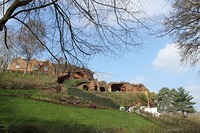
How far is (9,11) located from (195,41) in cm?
1143

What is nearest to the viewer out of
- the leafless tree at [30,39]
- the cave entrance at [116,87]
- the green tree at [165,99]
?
the leafless tree at [30,39]

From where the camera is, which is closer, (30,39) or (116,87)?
(30,39)

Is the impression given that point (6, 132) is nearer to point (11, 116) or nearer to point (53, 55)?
point (53, 55)

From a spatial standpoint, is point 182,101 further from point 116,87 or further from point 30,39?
point 30,39

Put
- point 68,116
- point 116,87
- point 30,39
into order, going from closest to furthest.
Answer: point 30,39 < point 68,116 < point 116,87

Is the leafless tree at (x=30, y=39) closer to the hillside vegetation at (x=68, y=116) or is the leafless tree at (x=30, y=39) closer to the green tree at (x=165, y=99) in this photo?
the hillside vegetation at (x=68, y=116)

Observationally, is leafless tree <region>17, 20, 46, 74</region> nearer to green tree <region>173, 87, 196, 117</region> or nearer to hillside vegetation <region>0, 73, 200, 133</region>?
hillside vegetation <region>0, 73, 200, 133</region>

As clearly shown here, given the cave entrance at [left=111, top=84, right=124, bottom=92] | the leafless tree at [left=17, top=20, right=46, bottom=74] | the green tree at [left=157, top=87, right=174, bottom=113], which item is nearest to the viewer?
the leafless tree at [left=17, top=20, right=46, bottom=74]

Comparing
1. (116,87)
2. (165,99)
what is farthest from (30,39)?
(165,99)

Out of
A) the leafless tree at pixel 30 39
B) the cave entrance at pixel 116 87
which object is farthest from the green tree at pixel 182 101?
the leafless tree at pixel 30 39

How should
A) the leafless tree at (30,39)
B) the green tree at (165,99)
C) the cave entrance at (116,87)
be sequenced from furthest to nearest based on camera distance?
the green tree at (165,99) < the cave entrance at (116,87) < the leafless tree at (30,39)

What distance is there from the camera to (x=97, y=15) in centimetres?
598

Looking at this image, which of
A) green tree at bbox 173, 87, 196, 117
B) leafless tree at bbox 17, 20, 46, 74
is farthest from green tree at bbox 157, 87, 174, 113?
leafless tree at bbox 17, 20, 46, 74

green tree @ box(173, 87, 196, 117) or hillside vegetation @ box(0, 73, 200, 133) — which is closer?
hillside vegetation @ box(0, 73, 200, 133)
